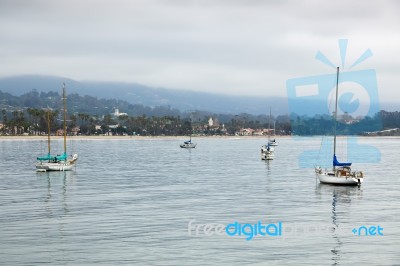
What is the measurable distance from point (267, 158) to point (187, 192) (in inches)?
3229

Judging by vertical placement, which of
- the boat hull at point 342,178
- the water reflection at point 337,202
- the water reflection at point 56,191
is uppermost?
the boat hull at point 342,178

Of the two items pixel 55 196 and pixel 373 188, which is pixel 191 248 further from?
pixel 373 188

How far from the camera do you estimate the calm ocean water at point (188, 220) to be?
38.9 metres

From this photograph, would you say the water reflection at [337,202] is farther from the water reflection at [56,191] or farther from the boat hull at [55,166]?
the boat hull at [55,166]

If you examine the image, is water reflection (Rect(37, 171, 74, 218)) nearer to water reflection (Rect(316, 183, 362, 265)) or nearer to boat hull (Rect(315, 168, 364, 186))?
water reflection (Rect(316, 183, 362, 265))

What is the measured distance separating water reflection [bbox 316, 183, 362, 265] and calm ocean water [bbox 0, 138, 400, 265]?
0.34ft

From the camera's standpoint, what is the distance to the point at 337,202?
6706 cm

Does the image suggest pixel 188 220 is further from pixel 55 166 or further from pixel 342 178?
pixel 55 166

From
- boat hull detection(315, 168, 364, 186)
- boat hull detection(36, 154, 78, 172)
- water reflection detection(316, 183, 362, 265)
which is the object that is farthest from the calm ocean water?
boat hull detection(36, 154, 78, 172)

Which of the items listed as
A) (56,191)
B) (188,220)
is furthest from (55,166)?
(188,220)

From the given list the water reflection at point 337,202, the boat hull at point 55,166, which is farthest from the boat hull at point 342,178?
the boat hull at point 55,166

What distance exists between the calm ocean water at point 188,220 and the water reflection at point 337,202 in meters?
0.10

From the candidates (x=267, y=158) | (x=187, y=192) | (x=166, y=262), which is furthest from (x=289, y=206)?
(x=267, y=158)

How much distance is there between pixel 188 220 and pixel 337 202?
2205 cm
